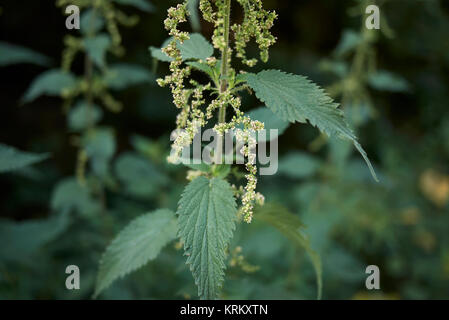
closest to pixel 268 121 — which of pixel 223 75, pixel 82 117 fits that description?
pixel 223 75

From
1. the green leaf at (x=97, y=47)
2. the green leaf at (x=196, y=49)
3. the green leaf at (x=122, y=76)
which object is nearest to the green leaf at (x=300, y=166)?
the green leaf at (x=122, y=76)

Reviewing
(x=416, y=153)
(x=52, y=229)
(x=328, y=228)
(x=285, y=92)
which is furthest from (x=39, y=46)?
(x=416, y=153)

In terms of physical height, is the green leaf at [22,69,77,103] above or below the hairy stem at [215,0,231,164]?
above

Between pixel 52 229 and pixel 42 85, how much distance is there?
3.02 feet

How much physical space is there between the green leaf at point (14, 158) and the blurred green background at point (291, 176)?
0.58 m

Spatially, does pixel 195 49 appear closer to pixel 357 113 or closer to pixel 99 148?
pixel 99 148

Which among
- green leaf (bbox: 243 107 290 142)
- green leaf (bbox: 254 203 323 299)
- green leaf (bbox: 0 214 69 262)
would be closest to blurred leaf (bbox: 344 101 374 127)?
green leaf (bbox: 243 107 290 142)

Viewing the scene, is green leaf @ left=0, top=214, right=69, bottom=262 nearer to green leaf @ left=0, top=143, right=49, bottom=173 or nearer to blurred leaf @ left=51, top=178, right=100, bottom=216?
blurred leaf @ left=51, top=178, right=100, bottom=216

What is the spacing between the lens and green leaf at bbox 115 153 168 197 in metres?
2.79

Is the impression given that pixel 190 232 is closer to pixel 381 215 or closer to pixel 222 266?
pixel 222 266

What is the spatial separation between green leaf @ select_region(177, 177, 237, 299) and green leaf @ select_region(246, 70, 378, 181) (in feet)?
0.99

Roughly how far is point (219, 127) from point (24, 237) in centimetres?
149

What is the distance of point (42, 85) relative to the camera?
2.39 meters

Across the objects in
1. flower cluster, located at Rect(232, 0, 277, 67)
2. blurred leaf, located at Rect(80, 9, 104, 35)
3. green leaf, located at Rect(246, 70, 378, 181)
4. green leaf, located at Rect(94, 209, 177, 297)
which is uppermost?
blurred leaf, located at Rect(80, 9, 104, 35)
